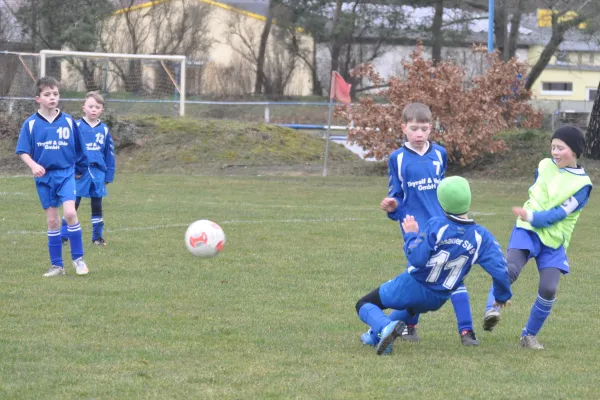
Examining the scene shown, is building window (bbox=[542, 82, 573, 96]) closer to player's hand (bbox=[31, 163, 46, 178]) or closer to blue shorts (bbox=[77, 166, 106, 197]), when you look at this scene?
blue shorts (bbox=[77, 166, 106, 197])

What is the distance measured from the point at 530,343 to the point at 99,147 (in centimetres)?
719

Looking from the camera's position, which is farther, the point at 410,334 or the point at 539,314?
the point at 410,334

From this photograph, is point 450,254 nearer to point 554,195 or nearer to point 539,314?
point 539,314

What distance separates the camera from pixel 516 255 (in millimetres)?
6750

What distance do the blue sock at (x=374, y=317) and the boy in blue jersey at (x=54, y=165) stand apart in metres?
3.91

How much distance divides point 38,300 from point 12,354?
1.97 m

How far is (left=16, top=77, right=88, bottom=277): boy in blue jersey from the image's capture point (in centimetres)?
945

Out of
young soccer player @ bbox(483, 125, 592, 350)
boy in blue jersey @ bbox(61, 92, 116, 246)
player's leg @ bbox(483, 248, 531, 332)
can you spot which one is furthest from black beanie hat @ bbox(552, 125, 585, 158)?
boy in blue jersey @ bbox(61, 92, 116, 246)

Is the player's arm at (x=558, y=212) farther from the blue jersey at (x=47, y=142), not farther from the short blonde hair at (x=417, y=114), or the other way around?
the blue jersey at (x=47, y=142)

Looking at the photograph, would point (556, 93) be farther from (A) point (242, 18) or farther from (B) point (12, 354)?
(B) point (12, 354)

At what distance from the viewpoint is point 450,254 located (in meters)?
6.15

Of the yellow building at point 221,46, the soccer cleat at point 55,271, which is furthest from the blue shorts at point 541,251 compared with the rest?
the yellow building at point 221,46

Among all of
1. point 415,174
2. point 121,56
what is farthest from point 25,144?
point 121,56

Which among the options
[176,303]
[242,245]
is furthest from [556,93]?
[176,303]
